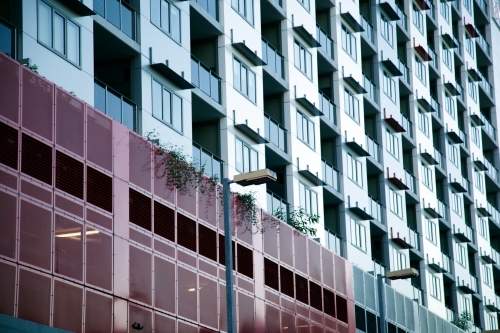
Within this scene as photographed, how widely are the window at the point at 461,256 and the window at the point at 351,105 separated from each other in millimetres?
21295

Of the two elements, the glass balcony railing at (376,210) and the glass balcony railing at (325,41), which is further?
the glass balcony railing at (376,210)

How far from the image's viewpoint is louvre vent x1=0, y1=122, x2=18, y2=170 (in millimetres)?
29688

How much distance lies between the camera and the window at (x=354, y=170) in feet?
199

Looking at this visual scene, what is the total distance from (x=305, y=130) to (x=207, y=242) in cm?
1633

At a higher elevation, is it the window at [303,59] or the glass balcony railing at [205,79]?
the window at [303,59]

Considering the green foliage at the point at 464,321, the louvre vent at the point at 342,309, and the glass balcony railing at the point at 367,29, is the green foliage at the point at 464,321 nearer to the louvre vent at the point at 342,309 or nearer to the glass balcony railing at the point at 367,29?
the glass balcony railing at the point at 367,29

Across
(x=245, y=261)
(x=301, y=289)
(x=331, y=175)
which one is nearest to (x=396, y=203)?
(x=331, y=175)

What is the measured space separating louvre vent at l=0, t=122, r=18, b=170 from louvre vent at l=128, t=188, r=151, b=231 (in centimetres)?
622

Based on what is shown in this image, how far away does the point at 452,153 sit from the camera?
84062 mm

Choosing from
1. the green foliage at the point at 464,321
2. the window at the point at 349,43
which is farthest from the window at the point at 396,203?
the green foliage at the point at 464,321

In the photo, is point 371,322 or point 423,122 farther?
point 423,122

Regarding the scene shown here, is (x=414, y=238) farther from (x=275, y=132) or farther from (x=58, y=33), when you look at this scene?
(x=58, y=33)

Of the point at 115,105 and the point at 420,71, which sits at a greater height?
the point at 420,71

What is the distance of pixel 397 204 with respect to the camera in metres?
68.3
